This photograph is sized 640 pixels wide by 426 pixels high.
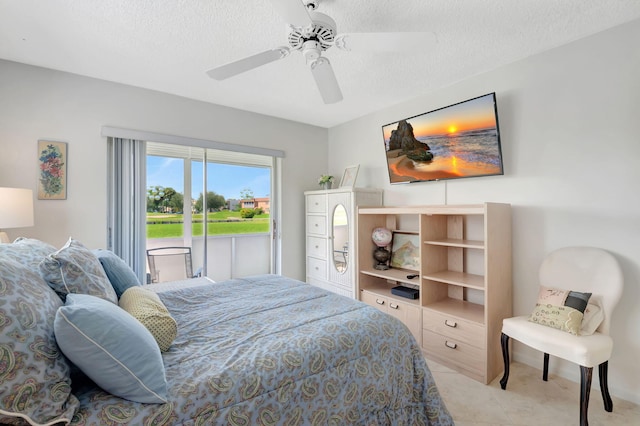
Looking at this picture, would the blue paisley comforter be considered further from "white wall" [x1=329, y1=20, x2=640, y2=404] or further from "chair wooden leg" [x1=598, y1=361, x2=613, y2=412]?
"white wall" [x1=329, y1=20, x2=640, y2=404]

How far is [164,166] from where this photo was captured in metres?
3.40

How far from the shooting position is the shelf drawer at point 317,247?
149 inches

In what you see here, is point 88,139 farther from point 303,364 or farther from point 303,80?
point 303,364

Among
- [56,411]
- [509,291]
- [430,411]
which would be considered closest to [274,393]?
[56,411]

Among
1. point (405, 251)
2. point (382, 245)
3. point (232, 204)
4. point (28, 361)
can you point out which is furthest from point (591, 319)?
point (232, 204)

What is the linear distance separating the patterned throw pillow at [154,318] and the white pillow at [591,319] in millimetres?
2331

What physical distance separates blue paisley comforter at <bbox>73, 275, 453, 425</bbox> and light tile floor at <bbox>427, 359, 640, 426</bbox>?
0.53 metres

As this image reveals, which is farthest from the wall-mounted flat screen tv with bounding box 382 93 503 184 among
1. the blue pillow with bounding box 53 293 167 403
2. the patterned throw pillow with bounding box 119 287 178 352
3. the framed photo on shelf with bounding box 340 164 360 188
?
the blue pillow with bounding box 53 293 167 403

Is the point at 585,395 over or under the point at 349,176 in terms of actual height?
under

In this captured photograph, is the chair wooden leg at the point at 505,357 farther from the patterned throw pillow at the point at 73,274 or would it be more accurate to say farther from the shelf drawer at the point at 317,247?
the patterned throw pillow at the point at 73,274

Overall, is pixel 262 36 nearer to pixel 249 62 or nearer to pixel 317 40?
pixel 249 62

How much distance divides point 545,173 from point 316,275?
8.76ft

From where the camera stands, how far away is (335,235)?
12.0 ft

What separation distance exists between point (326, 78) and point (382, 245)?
1.98m
